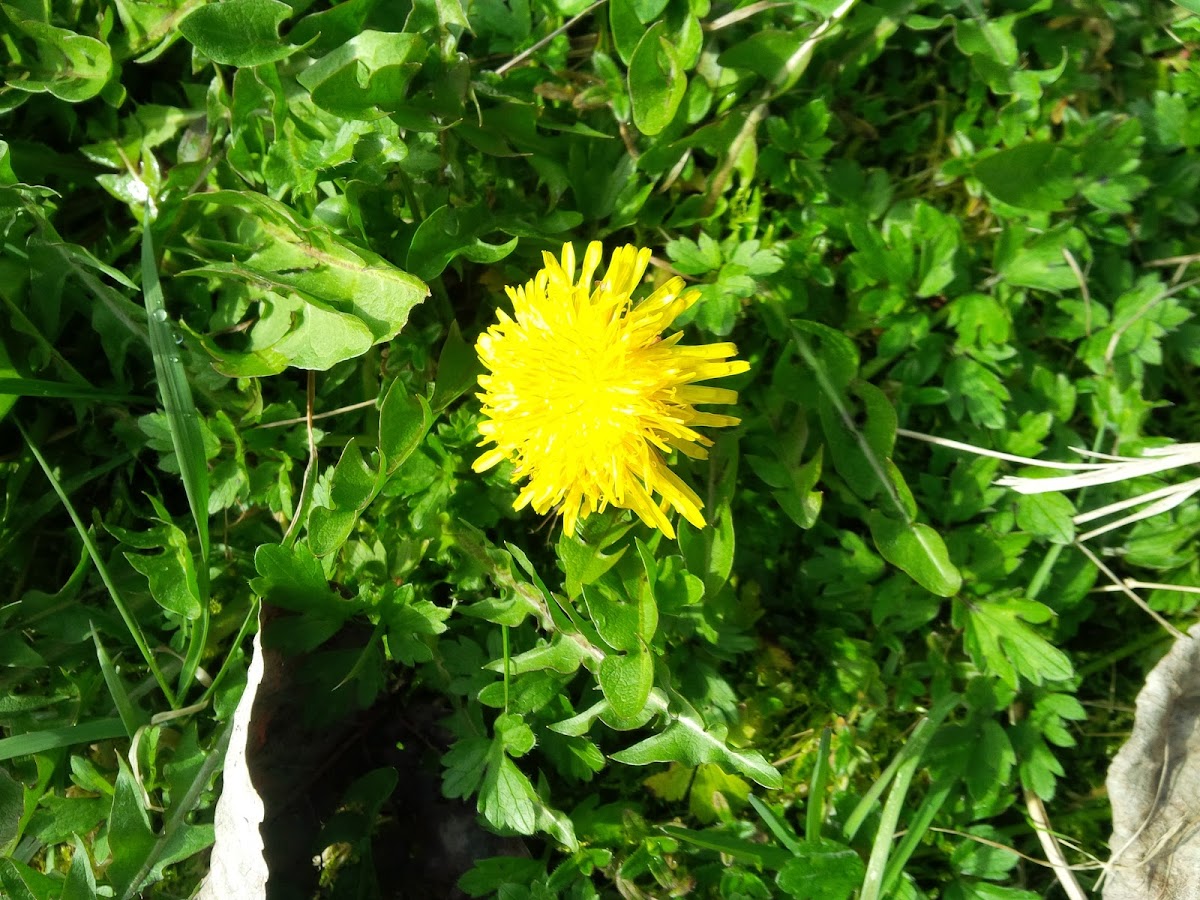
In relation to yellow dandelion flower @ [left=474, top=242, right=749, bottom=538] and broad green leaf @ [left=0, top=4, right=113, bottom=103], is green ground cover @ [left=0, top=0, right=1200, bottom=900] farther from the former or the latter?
yellow dandelion flower @ [left=474, top=242, right=749, bottom=538]

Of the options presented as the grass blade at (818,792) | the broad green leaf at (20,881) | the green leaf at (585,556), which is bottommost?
the broad green leaf at (20,881)

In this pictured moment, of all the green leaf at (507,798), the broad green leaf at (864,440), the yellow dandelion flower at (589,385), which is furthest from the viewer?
the broad green leaf at (864,440)

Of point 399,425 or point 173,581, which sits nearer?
point 399,425

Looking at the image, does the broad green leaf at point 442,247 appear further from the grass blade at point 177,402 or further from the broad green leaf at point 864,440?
the broad green leaf at point 864,440

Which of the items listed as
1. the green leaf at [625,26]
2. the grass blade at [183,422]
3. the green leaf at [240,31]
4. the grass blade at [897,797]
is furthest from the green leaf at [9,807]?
the green leaf at [625,26]

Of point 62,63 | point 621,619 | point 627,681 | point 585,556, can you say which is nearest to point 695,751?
point 627,681

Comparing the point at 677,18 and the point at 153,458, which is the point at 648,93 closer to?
the point at 677,18

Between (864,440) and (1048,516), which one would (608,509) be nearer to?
(864,440)
